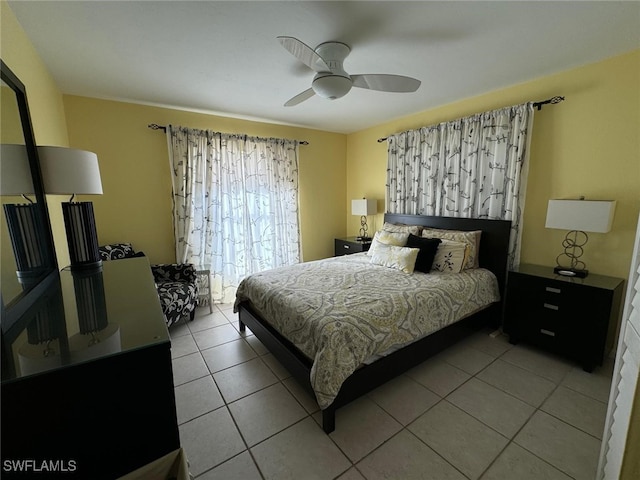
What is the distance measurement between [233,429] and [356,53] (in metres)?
2.75

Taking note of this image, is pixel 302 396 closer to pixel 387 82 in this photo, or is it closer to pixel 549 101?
pixel 387 82

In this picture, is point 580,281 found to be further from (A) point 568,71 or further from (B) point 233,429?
(B) point 233,429

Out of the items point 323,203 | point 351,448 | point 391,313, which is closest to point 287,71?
point 391,313

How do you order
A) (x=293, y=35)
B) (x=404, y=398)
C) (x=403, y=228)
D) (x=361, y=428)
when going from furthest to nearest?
(x=403, y=228)
(x=404, y=398)
(x=293, y=35)
(x=361, y=428)

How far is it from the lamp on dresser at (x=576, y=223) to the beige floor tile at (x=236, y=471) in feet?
9.13

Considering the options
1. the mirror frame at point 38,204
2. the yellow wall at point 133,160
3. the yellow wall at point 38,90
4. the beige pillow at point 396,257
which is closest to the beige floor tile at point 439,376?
the beige pillow at point 396,257

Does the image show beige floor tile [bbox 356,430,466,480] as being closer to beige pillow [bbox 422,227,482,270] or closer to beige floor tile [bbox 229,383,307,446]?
beige floor tile [bbox 229,383,307,446]

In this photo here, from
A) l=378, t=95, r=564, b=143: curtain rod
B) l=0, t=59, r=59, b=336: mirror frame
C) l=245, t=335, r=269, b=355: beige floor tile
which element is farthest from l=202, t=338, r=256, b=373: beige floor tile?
l=378, t=95, r=564, b=143: curtain rod

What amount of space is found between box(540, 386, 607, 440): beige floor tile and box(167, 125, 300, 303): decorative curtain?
3207mm

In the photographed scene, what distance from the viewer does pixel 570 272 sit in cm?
238

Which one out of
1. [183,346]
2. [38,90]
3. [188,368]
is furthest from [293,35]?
[183,346]

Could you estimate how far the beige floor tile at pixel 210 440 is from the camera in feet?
4.98

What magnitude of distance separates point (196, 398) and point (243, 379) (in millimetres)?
348

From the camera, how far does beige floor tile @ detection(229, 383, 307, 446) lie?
1701 millimetres
